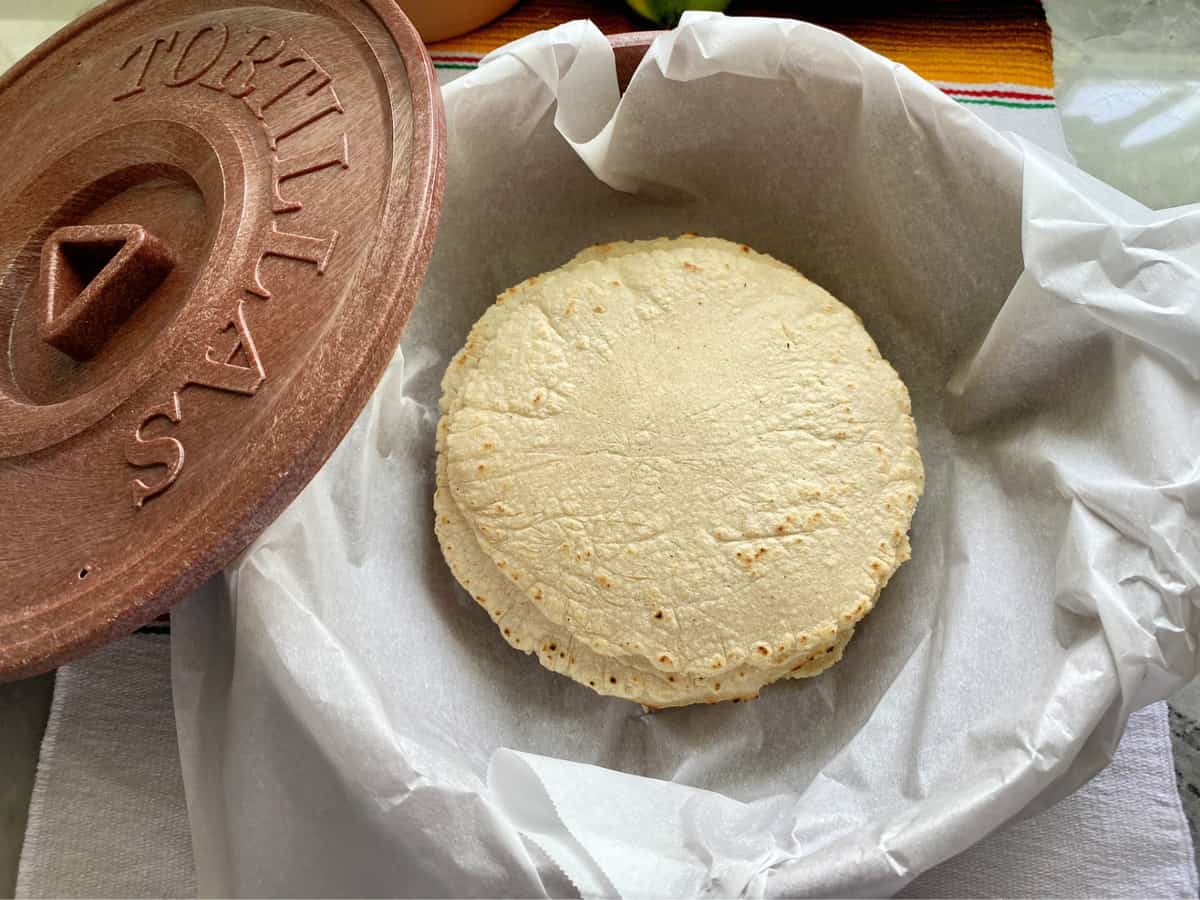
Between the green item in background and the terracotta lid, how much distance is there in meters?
0.52

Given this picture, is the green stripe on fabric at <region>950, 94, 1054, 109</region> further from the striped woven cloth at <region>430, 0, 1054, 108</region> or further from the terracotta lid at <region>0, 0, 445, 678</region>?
the terracotta lid at <region>0, 0, 445, 678</region>

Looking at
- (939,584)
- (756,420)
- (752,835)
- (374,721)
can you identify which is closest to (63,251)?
(374,721)

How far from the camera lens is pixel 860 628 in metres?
1.01

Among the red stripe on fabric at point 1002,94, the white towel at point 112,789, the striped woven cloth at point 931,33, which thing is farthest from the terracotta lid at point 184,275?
the red stripe on fabric at point 1002,94

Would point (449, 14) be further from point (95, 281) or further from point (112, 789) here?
point (112, 789)

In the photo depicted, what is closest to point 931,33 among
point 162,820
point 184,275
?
point 184,275

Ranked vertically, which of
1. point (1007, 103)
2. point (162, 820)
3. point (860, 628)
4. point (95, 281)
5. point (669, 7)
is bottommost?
point (860, 628)

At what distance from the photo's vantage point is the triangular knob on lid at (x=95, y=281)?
2.42 feet

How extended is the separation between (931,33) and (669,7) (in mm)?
363

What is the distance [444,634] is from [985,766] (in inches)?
20.8

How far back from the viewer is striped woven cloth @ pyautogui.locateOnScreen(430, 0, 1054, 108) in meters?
1.24

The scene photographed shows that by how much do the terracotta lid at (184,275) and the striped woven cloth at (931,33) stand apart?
50 cm

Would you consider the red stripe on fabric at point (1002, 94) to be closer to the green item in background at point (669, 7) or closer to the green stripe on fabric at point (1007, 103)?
the green stripe on fabric at point (1007, 103)

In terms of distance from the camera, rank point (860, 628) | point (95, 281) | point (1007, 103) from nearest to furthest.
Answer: point (95, 281), point (860, 628), point (1007, 103)
